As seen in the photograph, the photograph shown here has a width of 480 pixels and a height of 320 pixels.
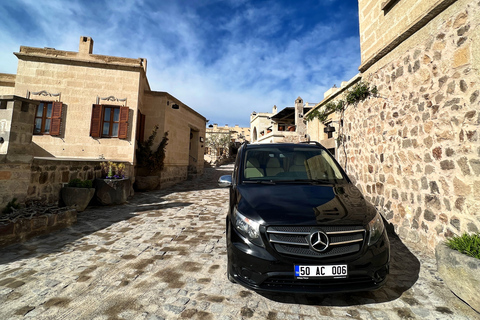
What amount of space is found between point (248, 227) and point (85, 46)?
38.5 feet

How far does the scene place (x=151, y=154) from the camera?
380 inches

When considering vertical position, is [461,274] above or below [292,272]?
below

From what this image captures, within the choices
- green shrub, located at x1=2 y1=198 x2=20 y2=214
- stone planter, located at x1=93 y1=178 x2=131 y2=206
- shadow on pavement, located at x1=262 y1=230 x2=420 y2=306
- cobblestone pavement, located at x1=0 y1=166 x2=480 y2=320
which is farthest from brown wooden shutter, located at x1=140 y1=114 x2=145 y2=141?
shadow on pavement, located at x1=262 y1=230 x2=420 y2=306

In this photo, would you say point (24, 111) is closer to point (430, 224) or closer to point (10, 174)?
point (10, 174)

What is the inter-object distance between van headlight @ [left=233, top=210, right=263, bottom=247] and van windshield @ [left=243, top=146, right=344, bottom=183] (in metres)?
0.78

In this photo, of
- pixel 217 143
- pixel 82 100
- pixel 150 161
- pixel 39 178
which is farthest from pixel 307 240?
pixel 217 143

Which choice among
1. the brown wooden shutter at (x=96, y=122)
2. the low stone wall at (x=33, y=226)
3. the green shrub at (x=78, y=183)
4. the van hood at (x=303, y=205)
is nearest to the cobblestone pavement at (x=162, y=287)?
the low stone wall at (x=33, y=226)

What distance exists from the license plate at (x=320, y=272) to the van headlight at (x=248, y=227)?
404 millimetres

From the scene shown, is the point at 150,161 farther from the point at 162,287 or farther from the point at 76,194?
the point at 162,287

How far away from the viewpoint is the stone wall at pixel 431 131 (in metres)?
2.74

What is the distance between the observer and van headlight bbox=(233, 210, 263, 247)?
6.26ft

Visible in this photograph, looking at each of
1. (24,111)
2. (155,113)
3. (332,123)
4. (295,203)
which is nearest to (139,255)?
(295,203)

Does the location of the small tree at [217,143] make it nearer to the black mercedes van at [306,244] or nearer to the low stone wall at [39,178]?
the low stone wall at [39,178]

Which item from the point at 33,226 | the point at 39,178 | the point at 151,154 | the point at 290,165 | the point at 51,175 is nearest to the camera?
the point at 290,165
